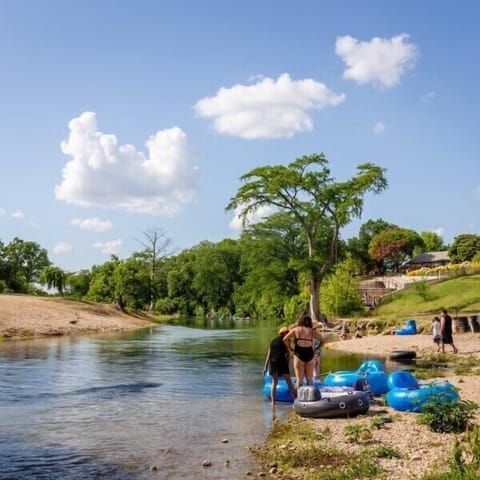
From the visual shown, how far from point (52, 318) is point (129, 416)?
36.5m

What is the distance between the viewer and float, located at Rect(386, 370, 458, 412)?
1393 cm

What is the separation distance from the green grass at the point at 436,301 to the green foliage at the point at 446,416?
3236cm

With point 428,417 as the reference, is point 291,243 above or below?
above

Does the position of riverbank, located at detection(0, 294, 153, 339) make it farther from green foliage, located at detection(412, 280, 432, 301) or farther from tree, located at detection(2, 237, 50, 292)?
tree, located at detection(2, 237, 50, 292)

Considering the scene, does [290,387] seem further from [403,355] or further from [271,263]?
[271,263]

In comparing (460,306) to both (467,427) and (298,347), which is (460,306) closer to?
(298,347)

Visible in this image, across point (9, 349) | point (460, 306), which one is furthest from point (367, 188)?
point (9, 349)

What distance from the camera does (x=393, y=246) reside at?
125812mm

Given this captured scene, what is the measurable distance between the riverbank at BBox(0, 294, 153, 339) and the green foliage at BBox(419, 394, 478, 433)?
34255mm

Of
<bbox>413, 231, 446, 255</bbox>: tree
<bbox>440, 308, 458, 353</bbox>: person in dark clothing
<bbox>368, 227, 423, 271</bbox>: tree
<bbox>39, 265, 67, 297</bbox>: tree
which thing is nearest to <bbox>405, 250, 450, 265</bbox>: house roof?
<bbox>368, 227, 423, 271</bbox>: tree

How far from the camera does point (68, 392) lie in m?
20.0

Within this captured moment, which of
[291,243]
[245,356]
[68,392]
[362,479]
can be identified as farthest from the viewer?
[291,243]

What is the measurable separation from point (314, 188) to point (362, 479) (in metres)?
47.8

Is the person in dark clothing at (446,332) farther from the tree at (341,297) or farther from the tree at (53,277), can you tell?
the tree at (53,277)
